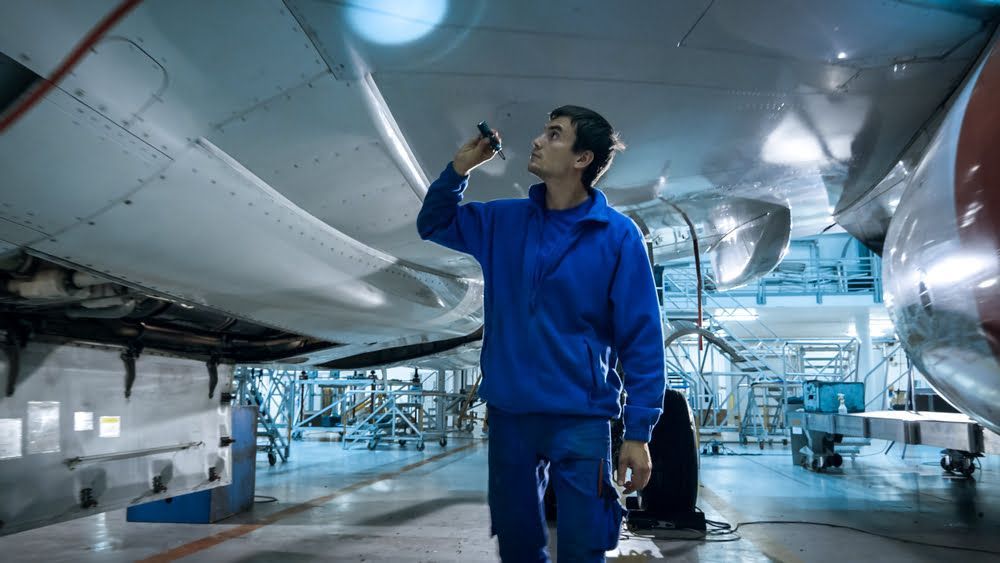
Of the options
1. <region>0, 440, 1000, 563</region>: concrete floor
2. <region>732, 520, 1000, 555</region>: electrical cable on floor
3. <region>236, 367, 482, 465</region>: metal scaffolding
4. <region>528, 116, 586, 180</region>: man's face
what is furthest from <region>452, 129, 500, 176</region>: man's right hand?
<region>236, 367, 482, 465</region>: metal scaffolding

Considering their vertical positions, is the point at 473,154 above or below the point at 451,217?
above

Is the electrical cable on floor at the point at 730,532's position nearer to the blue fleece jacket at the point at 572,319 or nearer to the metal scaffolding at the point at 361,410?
the metal scaffolding at the point at 361,410

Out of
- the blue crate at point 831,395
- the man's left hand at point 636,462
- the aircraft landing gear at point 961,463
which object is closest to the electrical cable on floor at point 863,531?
the man's left hand at point 636,462

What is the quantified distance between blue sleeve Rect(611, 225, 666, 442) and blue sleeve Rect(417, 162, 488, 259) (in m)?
0.42

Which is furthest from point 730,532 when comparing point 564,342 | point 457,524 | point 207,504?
point 207,504

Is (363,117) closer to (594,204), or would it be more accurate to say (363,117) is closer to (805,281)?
(594,204)

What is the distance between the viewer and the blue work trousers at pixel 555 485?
1524 millimetres

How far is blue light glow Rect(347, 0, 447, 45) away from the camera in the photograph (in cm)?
178

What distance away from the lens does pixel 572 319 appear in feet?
5.52

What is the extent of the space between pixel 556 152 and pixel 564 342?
0.49m

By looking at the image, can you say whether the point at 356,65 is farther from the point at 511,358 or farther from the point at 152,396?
the point at 152,396

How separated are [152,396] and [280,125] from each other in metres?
2.32

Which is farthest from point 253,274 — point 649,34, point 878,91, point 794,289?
point 794,289

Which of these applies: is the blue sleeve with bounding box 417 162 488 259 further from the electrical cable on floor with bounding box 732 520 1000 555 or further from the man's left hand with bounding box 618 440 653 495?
the electrical cable on floor with bounding box 732 520 1000 555
